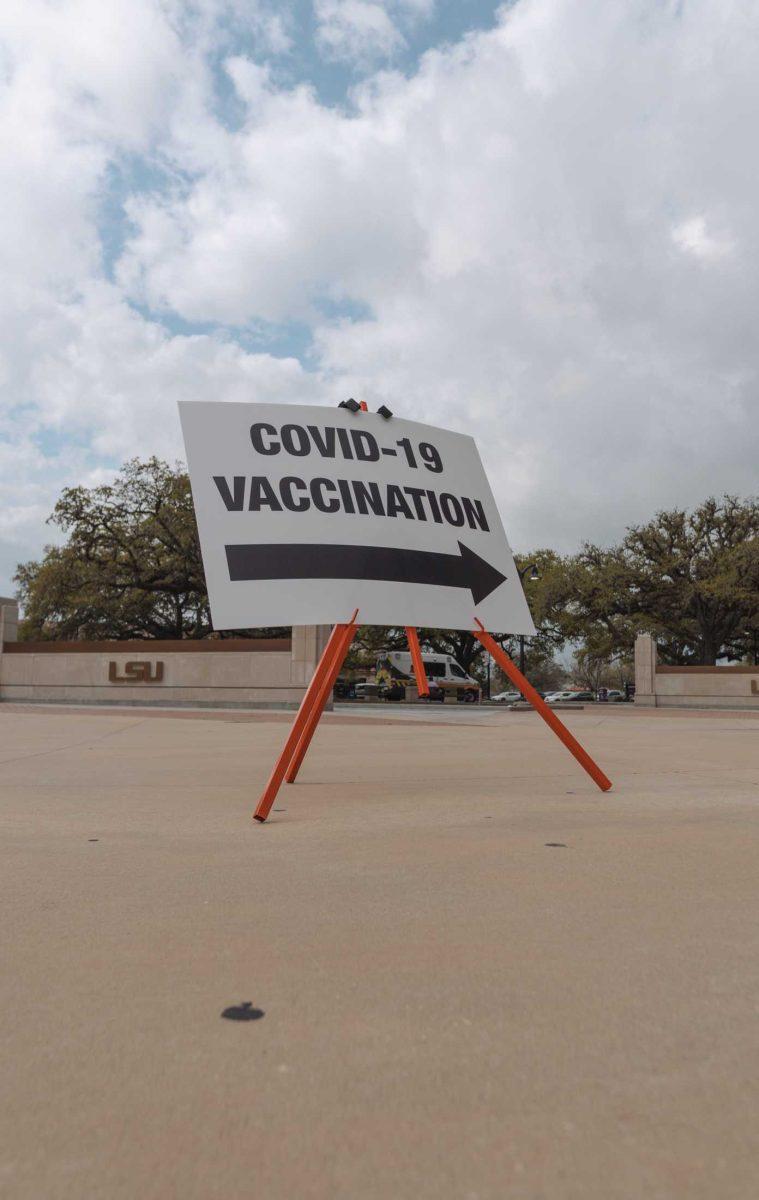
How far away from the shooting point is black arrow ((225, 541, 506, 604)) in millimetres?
6953

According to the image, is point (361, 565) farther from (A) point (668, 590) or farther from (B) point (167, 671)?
(A) point (668, 590)

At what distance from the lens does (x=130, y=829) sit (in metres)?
5.57

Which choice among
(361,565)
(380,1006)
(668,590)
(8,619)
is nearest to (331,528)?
(361,565)

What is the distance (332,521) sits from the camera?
719cm

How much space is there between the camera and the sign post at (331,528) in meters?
6.93

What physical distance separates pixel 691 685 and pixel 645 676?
1.91m

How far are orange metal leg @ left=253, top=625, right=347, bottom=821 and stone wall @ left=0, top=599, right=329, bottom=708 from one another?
21.1 m

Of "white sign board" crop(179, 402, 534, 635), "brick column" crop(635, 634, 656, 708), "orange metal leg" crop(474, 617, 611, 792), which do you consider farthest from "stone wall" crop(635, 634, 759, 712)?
"white sign board" crop(179, 402, 534, 635)

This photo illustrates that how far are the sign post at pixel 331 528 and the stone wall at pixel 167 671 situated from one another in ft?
67.6

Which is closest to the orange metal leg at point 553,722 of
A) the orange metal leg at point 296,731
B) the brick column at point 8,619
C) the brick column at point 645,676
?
the orange metal leg at point 296,731

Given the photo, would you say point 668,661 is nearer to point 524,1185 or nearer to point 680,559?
point 680,559

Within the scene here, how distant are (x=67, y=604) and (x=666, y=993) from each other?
135 ft

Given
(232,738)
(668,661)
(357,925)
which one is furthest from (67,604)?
(357,925)

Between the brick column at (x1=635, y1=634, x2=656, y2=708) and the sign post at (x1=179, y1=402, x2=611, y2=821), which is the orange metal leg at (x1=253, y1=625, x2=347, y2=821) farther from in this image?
the brick column at (x1=635, y1=634, x2=656, y2=708)
